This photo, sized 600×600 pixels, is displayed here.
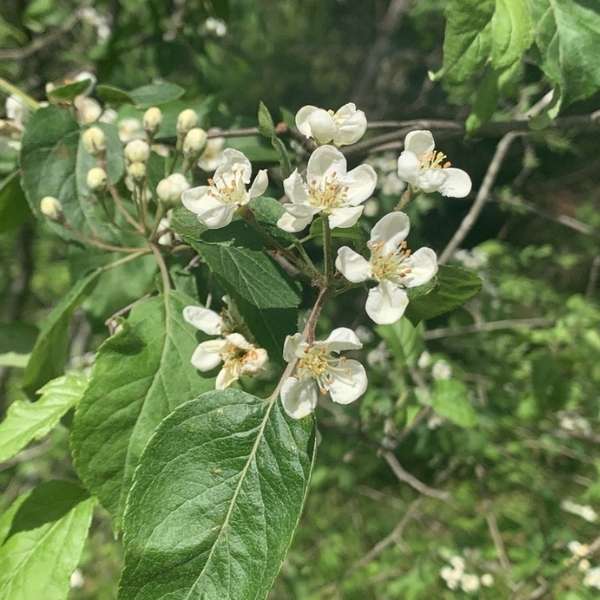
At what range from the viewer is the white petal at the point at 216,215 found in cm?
94

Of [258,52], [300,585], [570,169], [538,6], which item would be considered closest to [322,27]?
[258,52]

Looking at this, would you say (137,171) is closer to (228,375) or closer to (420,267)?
(228,375)

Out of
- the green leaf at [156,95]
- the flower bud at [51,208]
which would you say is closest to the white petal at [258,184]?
the flower bud at [51,208]

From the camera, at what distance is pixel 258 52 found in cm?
721

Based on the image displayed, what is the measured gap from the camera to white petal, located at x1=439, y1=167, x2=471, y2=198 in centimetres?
101

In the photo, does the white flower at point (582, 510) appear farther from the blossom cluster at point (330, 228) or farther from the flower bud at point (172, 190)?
the flower bud at point (172, 190)

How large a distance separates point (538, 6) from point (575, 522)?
3209 mm

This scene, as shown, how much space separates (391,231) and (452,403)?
1048mm

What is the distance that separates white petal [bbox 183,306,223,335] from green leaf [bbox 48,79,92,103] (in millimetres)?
573

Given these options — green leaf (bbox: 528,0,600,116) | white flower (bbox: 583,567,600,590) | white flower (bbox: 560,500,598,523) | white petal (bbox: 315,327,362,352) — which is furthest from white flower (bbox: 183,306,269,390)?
white flower (bbox: 560,500,598,523)

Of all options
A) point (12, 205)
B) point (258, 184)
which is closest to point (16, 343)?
point (12, 205)

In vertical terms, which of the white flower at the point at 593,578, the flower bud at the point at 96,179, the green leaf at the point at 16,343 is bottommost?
the white flower at the point at 593,578

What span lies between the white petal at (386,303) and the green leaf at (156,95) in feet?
2.48

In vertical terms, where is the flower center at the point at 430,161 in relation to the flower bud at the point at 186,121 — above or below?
above
